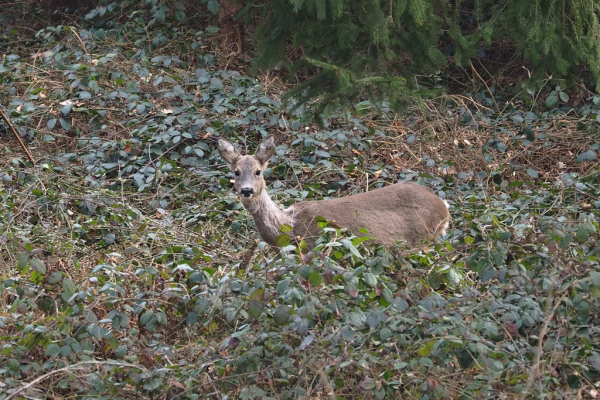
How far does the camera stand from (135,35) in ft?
34.7

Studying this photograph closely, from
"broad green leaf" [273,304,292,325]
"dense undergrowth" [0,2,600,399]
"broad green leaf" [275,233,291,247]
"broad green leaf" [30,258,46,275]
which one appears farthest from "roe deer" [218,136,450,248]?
"broad green leaf" [273,304,292,325]

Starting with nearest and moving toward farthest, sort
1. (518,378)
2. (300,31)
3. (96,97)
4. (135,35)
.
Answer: (518,378), (300,31), (96,97), (135,35)

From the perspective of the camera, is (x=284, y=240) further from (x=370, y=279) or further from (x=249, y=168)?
(x=249, y=168)

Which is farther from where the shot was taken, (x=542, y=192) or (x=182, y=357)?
(x=542, y=192)

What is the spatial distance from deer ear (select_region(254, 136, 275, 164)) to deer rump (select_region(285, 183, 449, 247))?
1.52ft

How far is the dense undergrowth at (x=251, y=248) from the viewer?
3938mm

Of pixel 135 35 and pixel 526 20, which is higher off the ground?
pixel 526 20

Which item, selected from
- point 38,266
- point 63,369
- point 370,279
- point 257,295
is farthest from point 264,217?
point 63,369

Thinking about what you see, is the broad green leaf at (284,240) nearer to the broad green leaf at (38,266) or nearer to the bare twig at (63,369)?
the bare twig at (63,369)

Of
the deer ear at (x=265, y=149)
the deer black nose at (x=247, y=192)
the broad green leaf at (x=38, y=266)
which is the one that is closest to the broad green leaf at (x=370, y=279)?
the broad green leaf at (x=38, y=266)

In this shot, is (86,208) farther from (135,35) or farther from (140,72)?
(135,35)

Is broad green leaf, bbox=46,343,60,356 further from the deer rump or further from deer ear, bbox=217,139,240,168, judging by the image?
deer ear, bbox=217,139,240,168

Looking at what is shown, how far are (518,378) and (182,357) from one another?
183 cm

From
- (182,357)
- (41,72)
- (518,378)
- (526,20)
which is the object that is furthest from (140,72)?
(518,378)
